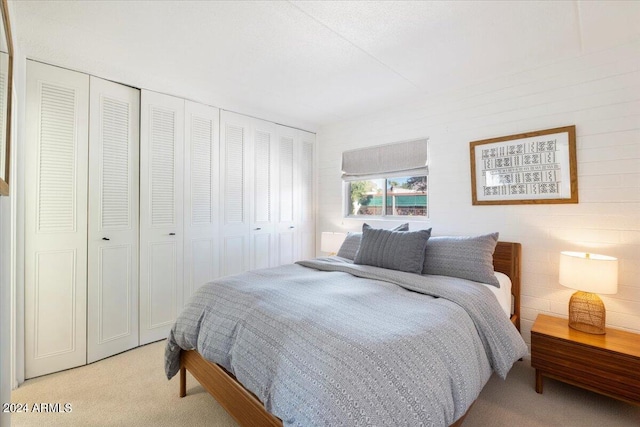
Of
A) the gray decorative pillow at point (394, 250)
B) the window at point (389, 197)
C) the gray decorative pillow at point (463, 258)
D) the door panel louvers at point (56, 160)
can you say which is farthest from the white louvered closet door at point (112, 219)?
the gray decorative pillow at point (463, 258)

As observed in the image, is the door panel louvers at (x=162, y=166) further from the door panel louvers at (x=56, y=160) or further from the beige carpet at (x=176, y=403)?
the beige carpet at (x=176, y=403)

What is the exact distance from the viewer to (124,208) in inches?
102

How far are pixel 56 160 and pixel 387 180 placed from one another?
3.09 meters

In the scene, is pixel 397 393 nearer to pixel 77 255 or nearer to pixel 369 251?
pixel 369 251

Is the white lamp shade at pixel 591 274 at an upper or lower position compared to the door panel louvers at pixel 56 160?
lower

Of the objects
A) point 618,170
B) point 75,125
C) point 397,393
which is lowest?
point 397,393

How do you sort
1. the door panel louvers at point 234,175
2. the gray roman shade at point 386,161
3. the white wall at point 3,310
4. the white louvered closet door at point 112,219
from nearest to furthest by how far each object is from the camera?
the white wall at point 3,310, the white louvered closet door at point 112,219, the gray roman shade at point 386,161, the door panel louvers at point 234,175

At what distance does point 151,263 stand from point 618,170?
12.3ft

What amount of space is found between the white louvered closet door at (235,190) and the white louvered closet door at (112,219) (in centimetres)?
82

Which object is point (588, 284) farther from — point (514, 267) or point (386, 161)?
point (386, 161)

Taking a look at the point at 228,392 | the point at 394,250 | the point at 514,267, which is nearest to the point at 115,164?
the point at 228,392

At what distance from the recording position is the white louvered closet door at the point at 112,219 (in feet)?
7.93

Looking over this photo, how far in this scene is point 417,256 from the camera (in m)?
2.35

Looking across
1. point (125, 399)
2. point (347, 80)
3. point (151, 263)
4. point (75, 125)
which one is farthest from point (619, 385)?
point (75, 125)
